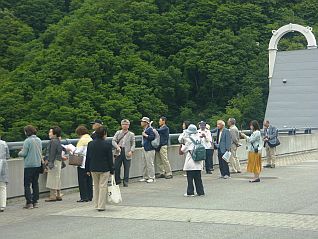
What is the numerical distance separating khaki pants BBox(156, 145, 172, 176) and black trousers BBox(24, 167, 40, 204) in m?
5.69

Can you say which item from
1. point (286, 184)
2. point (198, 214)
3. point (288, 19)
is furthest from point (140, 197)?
point (288, 19)

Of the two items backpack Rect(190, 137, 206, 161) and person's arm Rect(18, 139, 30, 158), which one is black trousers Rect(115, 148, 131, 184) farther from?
person's arm Rect(18, 139, 30, 158)

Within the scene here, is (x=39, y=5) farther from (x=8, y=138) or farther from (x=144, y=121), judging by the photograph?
(x=144, y=121)

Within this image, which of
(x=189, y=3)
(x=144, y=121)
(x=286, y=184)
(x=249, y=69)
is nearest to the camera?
(x=286, y=184)

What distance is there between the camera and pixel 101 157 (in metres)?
13.2

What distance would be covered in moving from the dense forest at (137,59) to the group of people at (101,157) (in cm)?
4353

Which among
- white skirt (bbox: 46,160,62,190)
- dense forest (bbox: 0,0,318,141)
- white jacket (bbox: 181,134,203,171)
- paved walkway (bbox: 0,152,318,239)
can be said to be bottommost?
paved walkway (bbox: 0,152,318,239)

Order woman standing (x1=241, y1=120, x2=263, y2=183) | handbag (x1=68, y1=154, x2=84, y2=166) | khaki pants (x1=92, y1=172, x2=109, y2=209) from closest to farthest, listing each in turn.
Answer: khaki pants (x1=92, y1=172, x2=109, y2=209)
handbag (x1=68, y1=154, x2=84, y2=166)
woman standing (x1=241, y1=120, x2=263, y2=183)

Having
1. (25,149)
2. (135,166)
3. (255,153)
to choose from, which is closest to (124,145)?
(135,166)

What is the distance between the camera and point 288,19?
Answer: 276 feet

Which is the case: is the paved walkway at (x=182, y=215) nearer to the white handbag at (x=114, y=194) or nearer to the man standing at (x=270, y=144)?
the white handbag at (x=114, y=194)

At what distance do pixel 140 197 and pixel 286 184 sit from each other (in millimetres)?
4447

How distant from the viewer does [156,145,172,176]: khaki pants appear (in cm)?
1939

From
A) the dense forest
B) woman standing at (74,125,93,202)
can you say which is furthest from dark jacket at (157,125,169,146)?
the dense forest
